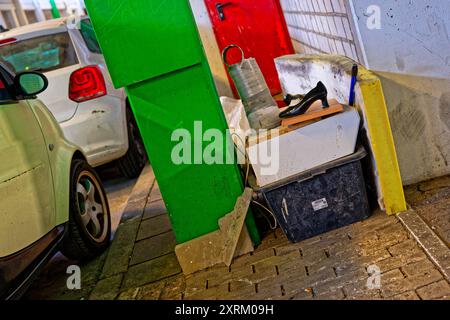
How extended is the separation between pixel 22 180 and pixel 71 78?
2.92 metres

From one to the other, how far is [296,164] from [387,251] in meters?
0.85

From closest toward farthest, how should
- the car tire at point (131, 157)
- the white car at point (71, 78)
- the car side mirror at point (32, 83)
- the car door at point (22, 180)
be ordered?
1. the car door at point (22, 180)
2. the car side mirror at point (32, 83)
3. the white car at point (71, 78)
4. the car tire at point (131, 157)

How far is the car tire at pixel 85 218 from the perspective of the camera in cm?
455

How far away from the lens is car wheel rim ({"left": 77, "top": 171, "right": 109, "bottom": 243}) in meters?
4.86

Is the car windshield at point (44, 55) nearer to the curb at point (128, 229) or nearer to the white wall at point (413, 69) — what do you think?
the curb at point (128, 229)

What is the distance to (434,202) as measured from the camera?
3.84m

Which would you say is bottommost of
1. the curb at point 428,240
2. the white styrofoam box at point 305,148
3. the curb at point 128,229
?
the curb at point 128,229

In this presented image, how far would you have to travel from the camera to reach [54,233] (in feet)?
13.4

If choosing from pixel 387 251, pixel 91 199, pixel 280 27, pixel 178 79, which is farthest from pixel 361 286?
pixel 280 27

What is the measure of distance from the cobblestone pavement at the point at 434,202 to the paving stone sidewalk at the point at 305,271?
130mm

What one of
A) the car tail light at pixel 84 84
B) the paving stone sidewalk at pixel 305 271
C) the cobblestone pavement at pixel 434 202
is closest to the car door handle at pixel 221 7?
the car tail light at pixel 84 84

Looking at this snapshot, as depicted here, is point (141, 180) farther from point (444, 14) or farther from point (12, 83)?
point (444, 14)

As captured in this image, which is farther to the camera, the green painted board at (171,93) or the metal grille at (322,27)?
the metal grille at (322,27)

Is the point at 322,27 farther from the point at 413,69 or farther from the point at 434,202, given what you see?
the point at 434,202
